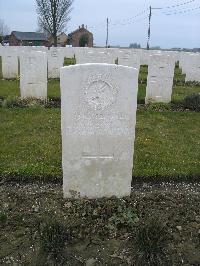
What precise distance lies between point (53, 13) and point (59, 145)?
35.8m

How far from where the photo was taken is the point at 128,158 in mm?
4867

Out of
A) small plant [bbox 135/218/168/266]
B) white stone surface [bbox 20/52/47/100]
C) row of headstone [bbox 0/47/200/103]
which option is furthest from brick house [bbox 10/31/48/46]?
small plant [bbox 135/218/168/266]

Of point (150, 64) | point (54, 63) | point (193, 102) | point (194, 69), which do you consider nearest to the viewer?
point (193, 102)

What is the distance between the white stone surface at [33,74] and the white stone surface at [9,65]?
18.5ft

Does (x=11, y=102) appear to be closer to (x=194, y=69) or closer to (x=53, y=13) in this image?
(x=194, y=69)

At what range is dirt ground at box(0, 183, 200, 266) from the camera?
3.88 metres

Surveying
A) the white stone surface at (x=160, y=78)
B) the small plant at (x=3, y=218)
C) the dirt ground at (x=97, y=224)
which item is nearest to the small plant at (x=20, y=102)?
the white stone surface at (x=160, y=78)

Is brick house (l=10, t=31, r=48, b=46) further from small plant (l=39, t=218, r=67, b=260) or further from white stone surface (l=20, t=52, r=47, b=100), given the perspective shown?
small plant (l=39, t=218, r=67, b=260)

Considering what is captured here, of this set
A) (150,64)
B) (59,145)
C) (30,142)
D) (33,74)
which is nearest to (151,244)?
(59,145)

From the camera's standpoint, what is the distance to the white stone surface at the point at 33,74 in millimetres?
10984

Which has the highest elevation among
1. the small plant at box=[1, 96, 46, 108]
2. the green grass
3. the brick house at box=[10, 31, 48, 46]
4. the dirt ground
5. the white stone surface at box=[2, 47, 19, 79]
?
the brick house at box=[10, 31, 48, 46]

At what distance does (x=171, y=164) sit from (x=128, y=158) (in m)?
1.81

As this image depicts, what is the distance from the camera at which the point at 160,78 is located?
1155 centimetres

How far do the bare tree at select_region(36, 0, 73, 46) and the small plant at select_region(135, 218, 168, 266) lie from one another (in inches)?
1506
